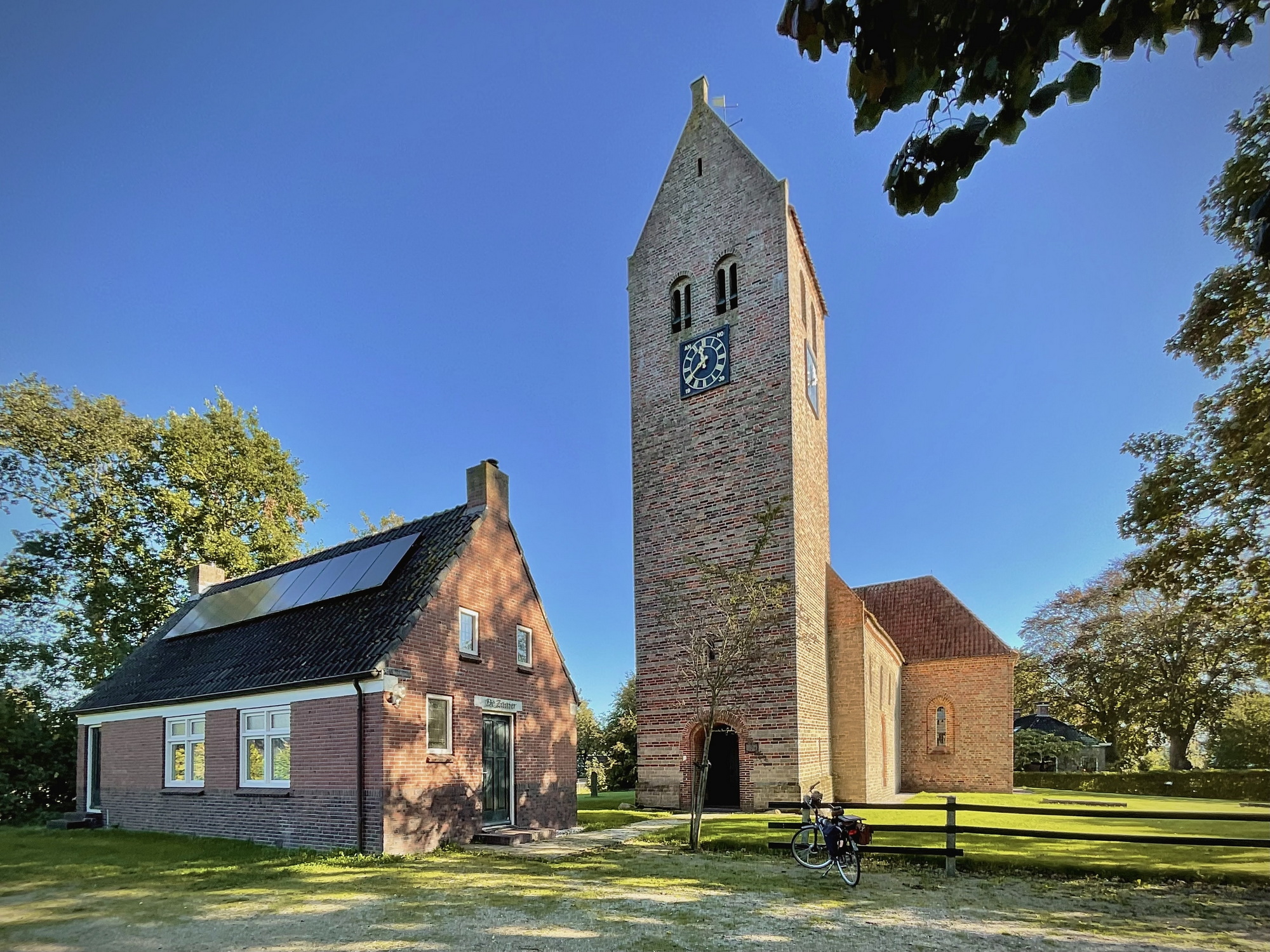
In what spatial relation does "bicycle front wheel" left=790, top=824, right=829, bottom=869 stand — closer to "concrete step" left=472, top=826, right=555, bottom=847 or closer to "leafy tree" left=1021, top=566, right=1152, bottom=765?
"concrete step" left=472, top=826, right=555, bottom=847

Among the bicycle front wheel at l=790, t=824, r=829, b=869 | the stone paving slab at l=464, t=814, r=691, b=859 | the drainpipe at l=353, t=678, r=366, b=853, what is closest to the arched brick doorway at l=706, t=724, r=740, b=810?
the stone paving slab at l=464, t=814, r=691, b=859

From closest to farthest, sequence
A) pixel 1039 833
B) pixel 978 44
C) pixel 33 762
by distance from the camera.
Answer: pixel 978 44, pixel 1039 833, pixel 33 762

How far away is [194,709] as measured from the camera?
16.1 m

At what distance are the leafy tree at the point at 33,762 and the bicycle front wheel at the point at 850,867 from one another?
73.7 feet

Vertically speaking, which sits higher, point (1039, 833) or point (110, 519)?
point (110, 519)

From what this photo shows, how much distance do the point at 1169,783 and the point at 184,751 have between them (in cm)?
3795

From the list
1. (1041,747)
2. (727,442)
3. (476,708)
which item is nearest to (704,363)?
(727,442)

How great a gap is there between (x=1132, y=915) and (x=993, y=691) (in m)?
24.6

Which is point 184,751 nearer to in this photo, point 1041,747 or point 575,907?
point 575,907

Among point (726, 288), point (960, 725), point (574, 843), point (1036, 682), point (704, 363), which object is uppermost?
point (726, 288)

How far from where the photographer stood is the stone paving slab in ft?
44.5

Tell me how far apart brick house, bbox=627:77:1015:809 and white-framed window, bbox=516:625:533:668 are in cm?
599

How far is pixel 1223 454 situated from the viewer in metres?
Result: 13.7

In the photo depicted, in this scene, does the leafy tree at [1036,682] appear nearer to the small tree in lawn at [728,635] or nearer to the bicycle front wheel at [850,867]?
the small tree in lawn at [728,635]
